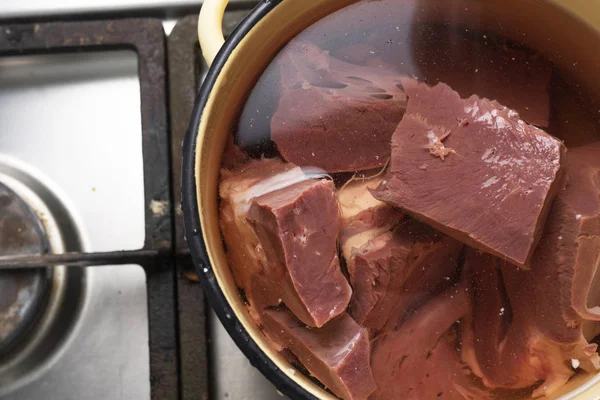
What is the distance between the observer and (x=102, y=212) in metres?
1.03

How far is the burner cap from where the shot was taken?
0.93 meters

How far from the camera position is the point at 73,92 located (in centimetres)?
105

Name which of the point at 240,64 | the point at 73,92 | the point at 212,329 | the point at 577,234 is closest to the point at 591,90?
the point at 577,234

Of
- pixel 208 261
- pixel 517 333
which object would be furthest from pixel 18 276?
pixel 517 333

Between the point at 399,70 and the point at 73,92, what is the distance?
0.61m

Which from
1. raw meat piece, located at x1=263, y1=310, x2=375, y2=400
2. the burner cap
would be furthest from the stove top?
raw meat piece, located at x1=263, y1=310, x2=375, y2=400

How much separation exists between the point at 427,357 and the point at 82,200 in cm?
66

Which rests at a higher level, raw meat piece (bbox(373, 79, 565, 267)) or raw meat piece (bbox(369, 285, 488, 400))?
raw meat piece (bbox(373, 79, 565, 267))

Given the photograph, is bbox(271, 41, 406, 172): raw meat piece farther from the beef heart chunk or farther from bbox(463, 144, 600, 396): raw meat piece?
bbox(463, 144, 600, 396): raw meat piece

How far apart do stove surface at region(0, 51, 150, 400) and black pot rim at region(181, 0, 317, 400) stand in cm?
34

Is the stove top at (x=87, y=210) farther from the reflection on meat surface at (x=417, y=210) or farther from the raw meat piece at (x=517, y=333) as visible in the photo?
the raw meat piece at (x=517, y=333)

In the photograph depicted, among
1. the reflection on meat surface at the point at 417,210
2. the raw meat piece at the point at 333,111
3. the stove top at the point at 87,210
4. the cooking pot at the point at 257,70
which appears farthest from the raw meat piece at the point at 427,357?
the stove top at the point at 87,210

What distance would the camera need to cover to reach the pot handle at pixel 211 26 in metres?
0.74

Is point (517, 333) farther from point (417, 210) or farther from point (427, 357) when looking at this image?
point (417, 210)
